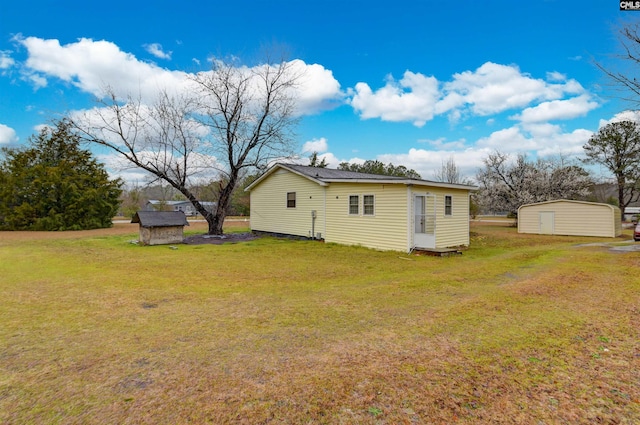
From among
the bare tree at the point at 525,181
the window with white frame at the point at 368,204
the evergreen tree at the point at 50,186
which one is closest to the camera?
the window with white frame at the point at 368,204

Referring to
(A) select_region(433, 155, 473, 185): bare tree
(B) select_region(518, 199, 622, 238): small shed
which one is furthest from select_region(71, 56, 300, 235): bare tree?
(A) select_region(433, 155, 473, 185): bare tree

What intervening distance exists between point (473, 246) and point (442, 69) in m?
9.34

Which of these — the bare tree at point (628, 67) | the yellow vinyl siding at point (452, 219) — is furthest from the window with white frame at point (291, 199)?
the bare tree at point (628, 67)

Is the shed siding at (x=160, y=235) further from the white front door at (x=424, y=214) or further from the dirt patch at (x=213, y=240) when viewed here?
the white front door at (x=424, y=214)

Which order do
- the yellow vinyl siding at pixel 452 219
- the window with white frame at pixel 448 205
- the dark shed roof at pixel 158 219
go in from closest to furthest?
the yellow vinyl siding at pixel 452 219
the dark shed roof at pixel 158 219
the window with white frame at pixel 448 205

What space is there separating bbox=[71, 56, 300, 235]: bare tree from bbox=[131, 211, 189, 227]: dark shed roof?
2.98 metres

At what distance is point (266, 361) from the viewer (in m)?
3.11

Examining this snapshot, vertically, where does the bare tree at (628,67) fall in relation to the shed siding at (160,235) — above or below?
above

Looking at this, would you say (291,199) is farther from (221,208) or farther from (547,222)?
(547,222)

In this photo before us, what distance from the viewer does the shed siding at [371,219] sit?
11219mm

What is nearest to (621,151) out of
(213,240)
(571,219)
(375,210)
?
(571,219)

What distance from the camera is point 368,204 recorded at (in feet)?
40.4

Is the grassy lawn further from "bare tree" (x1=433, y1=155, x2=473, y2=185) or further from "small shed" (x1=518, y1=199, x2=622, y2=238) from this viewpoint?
"bare tree" (x1=433, y1=155, x2=473, y2=185)

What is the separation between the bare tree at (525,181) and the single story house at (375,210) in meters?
16.2
